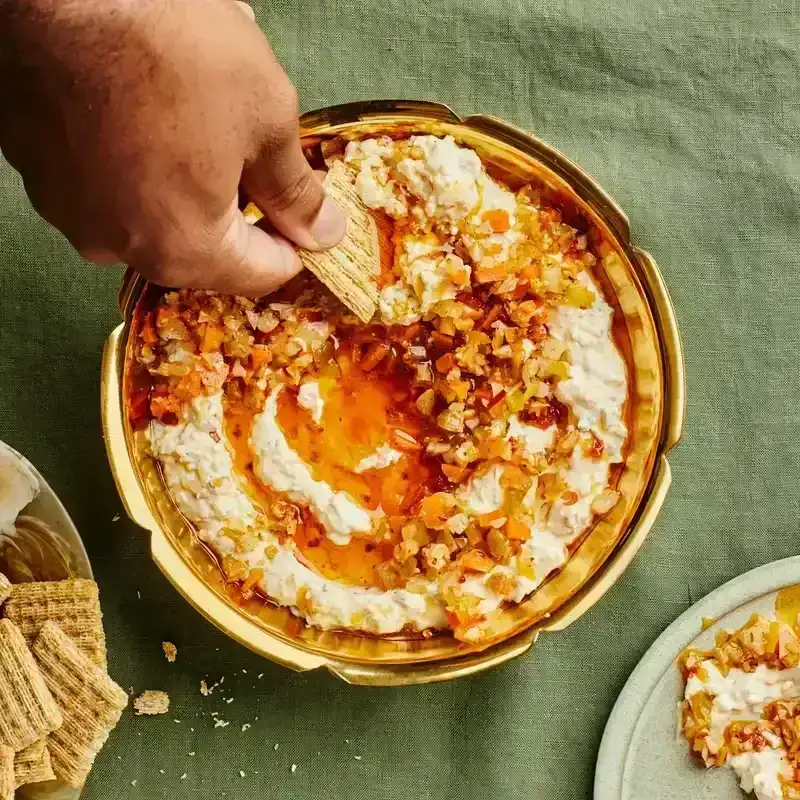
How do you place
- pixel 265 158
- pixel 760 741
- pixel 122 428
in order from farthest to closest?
pixel 760 741 < pixel 122 428 < pixel 265 158

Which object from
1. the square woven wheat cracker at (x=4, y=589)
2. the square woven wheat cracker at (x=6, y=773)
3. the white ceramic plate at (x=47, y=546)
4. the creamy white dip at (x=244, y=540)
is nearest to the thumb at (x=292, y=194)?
the creamy white dip at (x=244, y=540)

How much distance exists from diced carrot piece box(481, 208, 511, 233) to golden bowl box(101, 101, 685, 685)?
88 mm

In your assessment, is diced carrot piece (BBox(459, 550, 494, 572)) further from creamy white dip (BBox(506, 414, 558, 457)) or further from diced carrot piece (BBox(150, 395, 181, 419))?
diced carrot piece (BBox(150, 395, 181, 419))

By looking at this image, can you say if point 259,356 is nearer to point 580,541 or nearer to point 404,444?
point 404,444

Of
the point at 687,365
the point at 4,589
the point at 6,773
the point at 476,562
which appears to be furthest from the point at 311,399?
the point at 6,773

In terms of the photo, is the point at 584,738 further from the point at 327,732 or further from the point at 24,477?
the point at 24,477

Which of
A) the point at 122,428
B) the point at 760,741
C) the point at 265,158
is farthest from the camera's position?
the point at 760,741

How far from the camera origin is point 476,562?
5.17ft

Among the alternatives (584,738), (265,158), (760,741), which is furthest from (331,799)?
(265,158)

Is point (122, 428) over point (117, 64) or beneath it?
beneath

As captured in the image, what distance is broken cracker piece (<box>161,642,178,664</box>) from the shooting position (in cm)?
174

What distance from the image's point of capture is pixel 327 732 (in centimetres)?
175

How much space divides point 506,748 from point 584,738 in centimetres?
16

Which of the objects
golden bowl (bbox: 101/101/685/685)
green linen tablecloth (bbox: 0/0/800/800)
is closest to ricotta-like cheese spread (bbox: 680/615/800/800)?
green linen tablecloth (bbox: 0/0/800/800)
